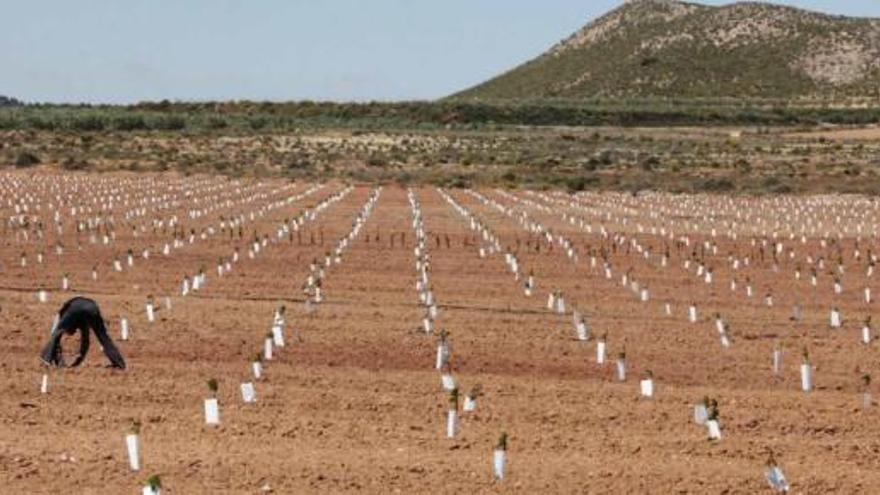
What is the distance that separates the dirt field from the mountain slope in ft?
411

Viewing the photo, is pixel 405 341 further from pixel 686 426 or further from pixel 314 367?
pixel 686 426

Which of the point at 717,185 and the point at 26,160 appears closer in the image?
the point at 717,185

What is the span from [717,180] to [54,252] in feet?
125

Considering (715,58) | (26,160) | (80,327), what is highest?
(80,327)

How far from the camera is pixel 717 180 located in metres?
64.2

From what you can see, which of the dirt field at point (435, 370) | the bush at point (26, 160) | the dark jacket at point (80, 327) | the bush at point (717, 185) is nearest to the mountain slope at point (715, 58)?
the bush at point (26, 160)

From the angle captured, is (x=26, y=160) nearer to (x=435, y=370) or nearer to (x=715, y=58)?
(x=435, y=370)

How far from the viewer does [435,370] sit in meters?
16.3

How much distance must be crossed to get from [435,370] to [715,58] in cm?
15111

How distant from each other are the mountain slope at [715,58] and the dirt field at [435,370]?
125320 mm

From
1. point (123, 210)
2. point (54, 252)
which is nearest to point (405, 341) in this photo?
point (54, 252)

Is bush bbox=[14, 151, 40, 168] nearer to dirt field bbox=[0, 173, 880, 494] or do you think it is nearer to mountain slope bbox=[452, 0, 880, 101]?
dirt field bbox=[0, 173, 880, 494]

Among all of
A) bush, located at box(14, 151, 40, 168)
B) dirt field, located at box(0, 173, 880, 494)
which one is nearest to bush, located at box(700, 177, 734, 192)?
dirt field, located at box(0, 173, 880, 494)

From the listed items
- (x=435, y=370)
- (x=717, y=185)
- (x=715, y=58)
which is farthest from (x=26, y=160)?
(x=715, y=58)
